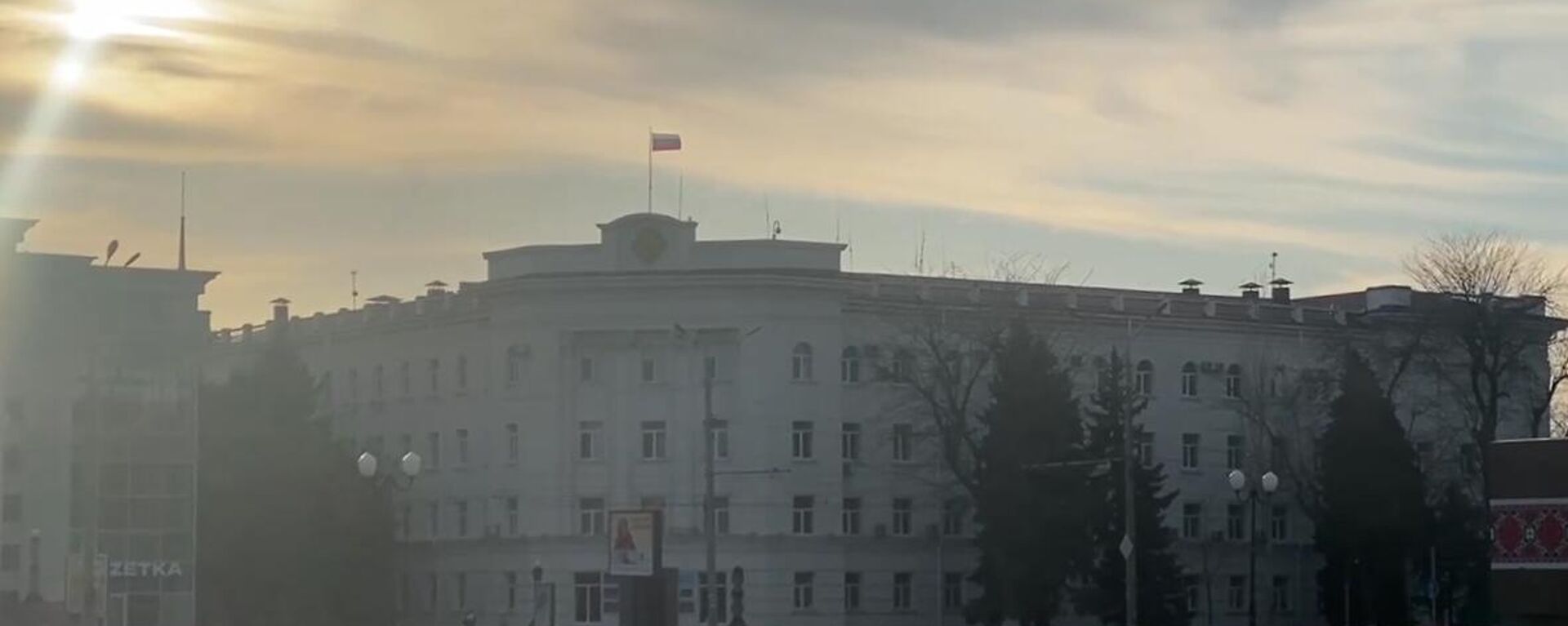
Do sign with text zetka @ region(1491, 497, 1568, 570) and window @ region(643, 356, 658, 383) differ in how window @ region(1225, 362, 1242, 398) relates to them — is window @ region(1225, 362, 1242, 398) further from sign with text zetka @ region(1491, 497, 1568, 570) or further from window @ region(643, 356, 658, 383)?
sign with text zetka @ region(1491, 497, 1568, 570)

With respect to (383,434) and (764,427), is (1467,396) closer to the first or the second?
(764,427)

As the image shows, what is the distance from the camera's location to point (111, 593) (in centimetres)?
7531

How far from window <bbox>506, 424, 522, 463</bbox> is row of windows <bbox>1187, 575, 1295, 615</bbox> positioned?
77.1ft

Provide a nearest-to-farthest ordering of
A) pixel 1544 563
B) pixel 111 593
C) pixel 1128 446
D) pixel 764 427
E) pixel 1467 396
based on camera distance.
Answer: pixel 1544 563
pixel 1128 446
pixel 111 593
pixel 764 427
pixel 1467 396

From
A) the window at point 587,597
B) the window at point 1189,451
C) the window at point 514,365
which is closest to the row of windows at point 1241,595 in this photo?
the window at point 1189,451

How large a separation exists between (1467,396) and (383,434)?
130 ft

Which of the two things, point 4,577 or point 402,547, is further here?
point 402,547

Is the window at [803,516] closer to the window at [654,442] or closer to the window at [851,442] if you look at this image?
the window at [851,442]

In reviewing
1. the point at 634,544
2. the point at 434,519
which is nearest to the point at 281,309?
the point at 434,519

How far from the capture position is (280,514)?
87.9 m

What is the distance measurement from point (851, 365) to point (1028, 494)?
9.17 m

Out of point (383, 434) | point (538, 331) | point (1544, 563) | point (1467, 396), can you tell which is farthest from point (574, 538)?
point (1544, 563)

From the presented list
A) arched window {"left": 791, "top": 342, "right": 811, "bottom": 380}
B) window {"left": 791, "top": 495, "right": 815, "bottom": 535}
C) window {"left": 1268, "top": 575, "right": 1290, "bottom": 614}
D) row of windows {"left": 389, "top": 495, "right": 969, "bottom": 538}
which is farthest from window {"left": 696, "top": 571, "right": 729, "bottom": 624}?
window {"left": 1268, "top": 575, "right": 1290, "bottom": 614}

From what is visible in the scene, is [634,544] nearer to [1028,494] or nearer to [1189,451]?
[1028,494]
